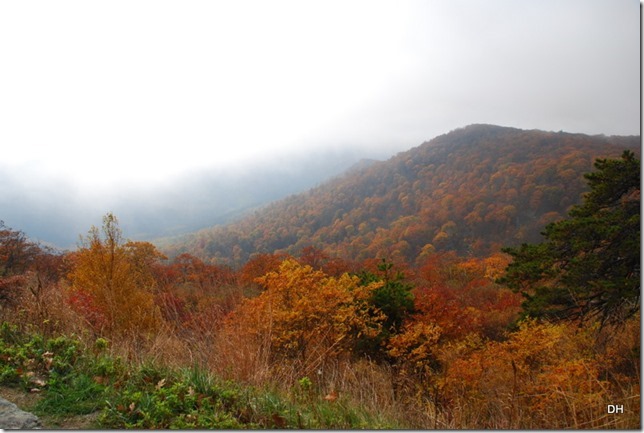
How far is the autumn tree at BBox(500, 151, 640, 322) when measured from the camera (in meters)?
6.01

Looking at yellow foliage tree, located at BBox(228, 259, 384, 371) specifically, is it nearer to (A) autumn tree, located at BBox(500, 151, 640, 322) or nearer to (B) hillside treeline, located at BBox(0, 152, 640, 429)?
(B) hillside treeline, located at BBox(0, 152, 640, 429)

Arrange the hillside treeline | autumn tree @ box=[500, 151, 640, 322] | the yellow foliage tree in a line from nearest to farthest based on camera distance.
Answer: the hillside treeline → autumn tree @ box=[500, 151, 640, 322] → the yellow foliage tree

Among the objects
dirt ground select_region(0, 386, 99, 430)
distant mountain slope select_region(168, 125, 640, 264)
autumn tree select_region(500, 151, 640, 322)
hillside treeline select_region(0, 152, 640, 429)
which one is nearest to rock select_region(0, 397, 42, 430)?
dirt ground select_region(0, 386, 99, 430)

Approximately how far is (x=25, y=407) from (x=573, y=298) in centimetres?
794

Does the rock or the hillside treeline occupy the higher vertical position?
the rock

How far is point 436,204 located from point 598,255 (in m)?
77.9

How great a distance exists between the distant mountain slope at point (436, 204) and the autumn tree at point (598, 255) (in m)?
35.5

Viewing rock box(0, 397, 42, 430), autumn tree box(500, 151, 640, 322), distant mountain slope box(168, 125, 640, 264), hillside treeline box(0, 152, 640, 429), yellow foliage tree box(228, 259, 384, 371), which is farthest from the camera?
distant mountain slope box(168, 125, 640, 264)

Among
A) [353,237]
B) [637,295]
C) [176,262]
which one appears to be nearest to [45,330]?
[637,295]

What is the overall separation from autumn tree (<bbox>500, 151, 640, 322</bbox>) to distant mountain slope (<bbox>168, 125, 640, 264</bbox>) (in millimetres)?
35535

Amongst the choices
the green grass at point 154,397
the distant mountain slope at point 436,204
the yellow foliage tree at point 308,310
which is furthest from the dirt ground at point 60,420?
the distant mountain slope at point 436,204

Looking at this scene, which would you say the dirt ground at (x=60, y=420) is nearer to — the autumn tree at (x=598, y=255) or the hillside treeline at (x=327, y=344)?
the hillside treeline at (x=327, y=344)

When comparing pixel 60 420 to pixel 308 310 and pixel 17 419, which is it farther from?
pixel 308 310

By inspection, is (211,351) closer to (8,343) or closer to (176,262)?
(8,343)
